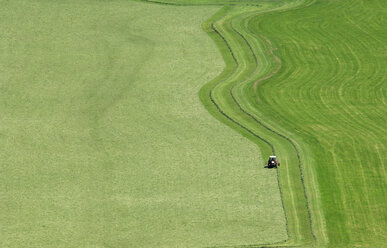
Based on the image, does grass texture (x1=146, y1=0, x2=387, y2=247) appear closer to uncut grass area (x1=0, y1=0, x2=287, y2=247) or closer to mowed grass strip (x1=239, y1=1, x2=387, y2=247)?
mowed grass strip (x1=239, y1=1, x2=387, y2=247)

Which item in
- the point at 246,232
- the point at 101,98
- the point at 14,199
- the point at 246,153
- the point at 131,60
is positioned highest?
the point at 131,60

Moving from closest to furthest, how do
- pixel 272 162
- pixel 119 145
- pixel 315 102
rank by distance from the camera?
pixel 272 162, pixel 119 145, pixel 315 102

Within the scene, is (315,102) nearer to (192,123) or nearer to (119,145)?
(192,123)

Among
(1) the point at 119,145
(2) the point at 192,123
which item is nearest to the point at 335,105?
(2) the point at 192,123

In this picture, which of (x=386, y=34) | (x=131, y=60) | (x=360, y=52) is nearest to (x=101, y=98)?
(x=131, y=60)

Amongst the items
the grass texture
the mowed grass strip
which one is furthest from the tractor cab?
the mowed grass strip

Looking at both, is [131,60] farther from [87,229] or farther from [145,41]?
[87,229]
